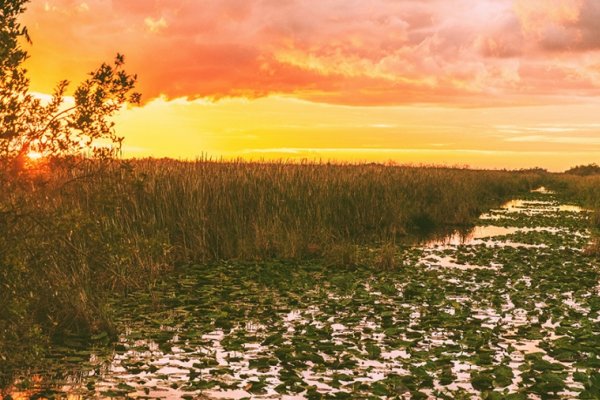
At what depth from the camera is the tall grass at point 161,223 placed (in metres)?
8.21

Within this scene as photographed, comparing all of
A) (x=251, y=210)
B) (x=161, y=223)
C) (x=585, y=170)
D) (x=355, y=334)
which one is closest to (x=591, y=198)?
(x=251, y=210)

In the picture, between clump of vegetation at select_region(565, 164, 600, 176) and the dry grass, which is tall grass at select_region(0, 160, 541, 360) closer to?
the dry grass

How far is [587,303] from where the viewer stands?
11680mm

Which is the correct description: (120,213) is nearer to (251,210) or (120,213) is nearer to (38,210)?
(251,210)

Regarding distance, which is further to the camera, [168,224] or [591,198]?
[591,198]

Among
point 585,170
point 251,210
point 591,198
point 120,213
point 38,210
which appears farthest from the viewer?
point 585,170

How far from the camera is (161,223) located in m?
16.2

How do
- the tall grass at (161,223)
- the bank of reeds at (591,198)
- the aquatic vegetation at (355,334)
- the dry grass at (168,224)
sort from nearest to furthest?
the aquatic vegetation at (355,334)
the tall grass at (161,223)
the dry grass at (168,224)
the bank of reeds at (591,198)

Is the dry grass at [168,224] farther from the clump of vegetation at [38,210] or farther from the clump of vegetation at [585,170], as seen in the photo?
the clump of vegetation at [585,170]

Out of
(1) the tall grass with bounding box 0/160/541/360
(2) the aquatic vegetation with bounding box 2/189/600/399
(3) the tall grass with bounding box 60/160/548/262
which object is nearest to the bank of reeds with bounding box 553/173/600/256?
(2) the aquatic vegetation with bounding box 2/189/600/399

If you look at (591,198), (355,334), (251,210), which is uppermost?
(591,198)

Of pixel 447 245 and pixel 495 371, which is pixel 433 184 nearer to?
pixel 447 245

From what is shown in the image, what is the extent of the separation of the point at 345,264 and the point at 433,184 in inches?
649

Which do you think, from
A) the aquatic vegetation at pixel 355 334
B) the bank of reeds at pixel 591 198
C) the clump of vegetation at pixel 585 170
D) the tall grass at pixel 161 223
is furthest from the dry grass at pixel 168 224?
the clump of vegetation at pixel 585 170
